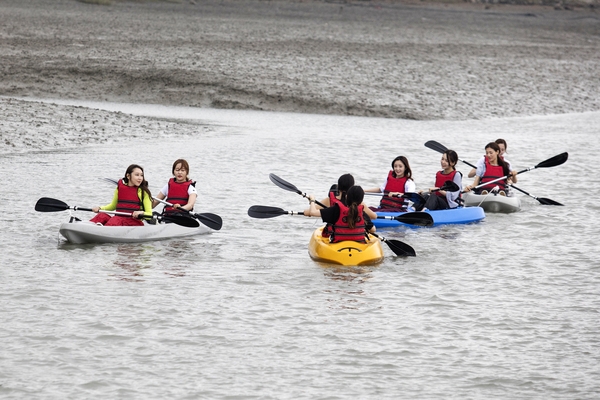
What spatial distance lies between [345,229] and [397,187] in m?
2.71

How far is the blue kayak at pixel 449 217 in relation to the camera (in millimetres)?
14218

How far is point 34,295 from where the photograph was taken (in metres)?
10.2

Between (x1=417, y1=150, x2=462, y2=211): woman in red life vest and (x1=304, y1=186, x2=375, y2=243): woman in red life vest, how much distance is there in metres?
3.05

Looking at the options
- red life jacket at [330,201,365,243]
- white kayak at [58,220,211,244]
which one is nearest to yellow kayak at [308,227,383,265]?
red life jacket at [330,201,365,243]

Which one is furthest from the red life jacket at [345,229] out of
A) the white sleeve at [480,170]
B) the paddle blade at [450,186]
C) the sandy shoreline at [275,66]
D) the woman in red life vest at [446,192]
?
the sandy shoreline at [275,66]

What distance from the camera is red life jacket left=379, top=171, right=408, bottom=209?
572 inches

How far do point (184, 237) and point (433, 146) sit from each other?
5878 millimetres

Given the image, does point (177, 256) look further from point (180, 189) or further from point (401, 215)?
point (401, 215)

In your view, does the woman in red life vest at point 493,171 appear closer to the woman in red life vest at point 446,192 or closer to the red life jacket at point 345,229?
the woman in red life vest at point 446,192

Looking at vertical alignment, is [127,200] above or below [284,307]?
above

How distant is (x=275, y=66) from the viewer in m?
29.2

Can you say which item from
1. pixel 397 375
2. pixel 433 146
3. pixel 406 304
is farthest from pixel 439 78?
pixel 397 375

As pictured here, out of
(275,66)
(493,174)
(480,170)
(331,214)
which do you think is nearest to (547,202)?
(493,174)

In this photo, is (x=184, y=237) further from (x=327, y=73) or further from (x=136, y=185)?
(x=327, y=73)
